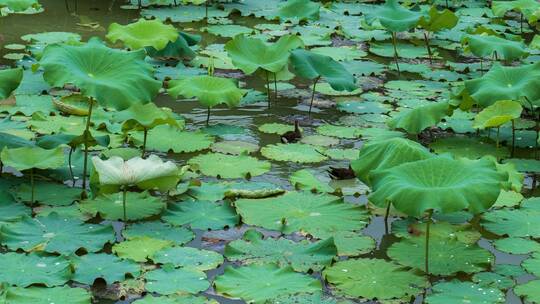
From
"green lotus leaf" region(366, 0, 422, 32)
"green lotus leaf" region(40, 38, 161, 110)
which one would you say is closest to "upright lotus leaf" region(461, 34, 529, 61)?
"green lotus leaf" region(366, 0, 422, 32)

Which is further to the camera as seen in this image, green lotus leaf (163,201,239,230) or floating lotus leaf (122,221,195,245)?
green lotus leaf (163,201,239,230)

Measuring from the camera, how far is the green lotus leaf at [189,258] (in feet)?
10.1

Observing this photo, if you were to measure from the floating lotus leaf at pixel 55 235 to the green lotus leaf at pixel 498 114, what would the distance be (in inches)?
67.5

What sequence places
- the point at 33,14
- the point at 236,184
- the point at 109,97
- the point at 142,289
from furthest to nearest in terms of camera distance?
the point at 33,14 → the point at 236,184 → the point at 109,97 → the point at 142,289

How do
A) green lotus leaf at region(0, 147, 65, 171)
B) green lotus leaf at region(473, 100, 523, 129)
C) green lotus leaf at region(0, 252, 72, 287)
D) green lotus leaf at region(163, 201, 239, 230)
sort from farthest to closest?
green lotus leaf at region(473, 100, 523, 129)
green lotus leaf at region(0, 147, 65, 171)
green lotus leaf at region(163, 201, 239, 230)
green lotus leaf at region(0, 252, 72, 287)

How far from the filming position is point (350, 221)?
3.47 metres

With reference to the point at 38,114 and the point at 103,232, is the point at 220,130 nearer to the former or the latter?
the point at 38,114

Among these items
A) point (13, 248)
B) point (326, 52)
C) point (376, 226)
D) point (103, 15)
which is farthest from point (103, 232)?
point (103, 15)

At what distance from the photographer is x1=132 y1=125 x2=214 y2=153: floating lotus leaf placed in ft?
13.6

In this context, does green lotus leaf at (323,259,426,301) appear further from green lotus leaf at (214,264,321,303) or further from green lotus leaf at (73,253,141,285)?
green lotus leaf at (73,253,141,285)

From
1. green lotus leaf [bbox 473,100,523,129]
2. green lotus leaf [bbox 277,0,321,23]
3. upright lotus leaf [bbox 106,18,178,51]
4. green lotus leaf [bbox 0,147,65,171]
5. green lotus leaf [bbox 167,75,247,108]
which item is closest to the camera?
green lotus leaf [bbox 0,147,65,171]

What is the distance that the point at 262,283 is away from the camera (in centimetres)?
292

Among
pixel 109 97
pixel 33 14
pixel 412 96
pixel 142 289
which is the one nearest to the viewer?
pixel 142 289

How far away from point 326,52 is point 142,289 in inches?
125
